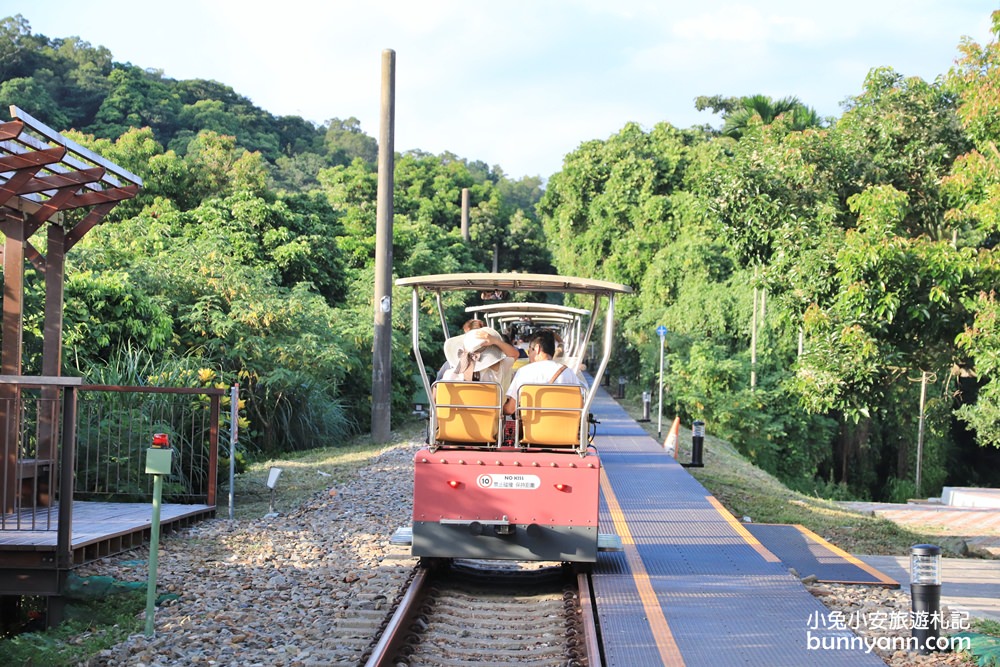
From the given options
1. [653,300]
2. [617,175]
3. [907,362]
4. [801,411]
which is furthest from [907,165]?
[617,175]

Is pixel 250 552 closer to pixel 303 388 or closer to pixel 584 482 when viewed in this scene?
pixel 584 482

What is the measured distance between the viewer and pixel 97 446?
38.3ft

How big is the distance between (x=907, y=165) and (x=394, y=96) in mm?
10223

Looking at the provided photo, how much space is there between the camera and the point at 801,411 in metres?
33.8

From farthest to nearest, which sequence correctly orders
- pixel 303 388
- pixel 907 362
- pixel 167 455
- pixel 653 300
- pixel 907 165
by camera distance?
pixel 653 300 < pixel 303 388 < pixel 907 165 < pixel 907 362 < pixel 167 455

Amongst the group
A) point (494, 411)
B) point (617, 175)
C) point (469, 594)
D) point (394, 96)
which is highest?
point (617, 175)

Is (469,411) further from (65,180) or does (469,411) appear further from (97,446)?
(97,446)

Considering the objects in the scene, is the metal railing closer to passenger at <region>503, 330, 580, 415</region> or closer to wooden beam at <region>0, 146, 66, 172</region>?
wooden beam at <region>0, 146, 66, 172</region>

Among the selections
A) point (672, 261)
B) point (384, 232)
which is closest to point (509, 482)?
point (384, 232)

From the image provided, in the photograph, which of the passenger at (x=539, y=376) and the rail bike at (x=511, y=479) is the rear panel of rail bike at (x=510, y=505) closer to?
the rail bike at (x=511, y=479)

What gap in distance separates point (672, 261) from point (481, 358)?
34.3m

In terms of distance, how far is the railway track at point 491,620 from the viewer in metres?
6.98

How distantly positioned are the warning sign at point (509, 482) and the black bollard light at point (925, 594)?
124 inches

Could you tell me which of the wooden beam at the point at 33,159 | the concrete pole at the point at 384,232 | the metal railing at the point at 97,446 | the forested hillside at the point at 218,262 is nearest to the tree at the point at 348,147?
the forested hillside at the point at 218,262
